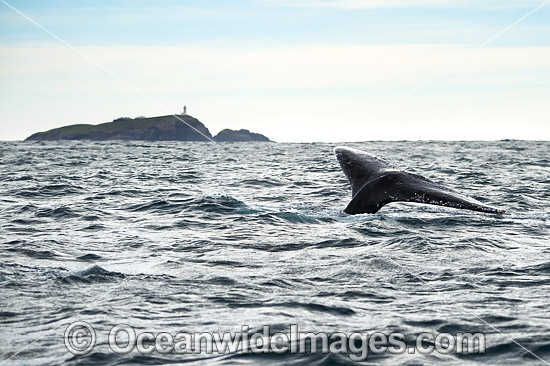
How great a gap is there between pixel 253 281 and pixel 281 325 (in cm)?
160

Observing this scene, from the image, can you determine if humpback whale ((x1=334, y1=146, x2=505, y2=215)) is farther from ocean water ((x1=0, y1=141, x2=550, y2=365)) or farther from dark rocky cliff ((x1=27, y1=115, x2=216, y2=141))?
dark rocky cliff ((x1=27, y1=115, x2=216, y2=141))

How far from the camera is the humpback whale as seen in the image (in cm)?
977

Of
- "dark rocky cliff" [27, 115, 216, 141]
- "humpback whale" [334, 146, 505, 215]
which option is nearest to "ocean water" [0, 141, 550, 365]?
"humpback whale" [334, 146, 505, 215]

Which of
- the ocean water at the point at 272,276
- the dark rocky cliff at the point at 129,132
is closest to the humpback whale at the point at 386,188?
the ocean water at the point at 272,276

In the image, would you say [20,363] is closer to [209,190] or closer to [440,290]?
[440,290]

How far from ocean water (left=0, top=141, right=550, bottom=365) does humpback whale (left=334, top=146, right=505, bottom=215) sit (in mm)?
541

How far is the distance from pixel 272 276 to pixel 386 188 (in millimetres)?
3481

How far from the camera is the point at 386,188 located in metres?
10.5

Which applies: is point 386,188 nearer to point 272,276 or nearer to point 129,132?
point 272,276

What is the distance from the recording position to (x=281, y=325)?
5.86 metres

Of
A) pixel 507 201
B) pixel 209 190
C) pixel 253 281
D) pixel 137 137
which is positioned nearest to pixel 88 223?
pixel 253 281

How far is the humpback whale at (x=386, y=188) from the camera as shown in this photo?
977 centimetres

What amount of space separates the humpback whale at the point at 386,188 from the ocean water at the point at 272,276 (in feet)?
1.77

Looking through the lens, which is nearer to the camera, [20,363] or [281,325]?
[20,363]
